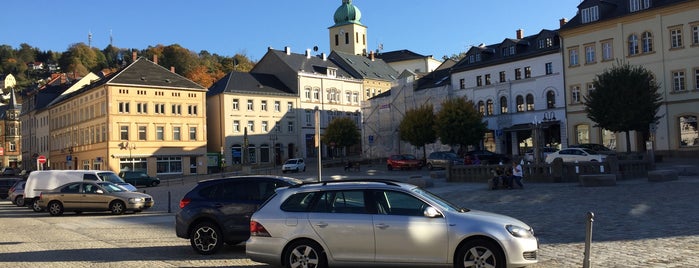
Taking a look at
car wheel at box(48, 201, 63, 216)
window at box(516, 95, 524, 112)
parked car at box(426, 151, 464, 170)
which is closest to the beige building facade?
window at box(516, 95, 524, 112)

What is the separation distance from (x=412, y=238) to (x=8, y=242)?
11.3 meters

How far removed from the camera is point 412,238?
8789mm

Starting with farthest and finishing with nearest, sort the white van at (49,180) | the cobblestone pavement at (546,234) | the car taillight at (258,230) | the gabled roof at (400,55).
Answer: the gabled roof at (400,55)
the white van at (49,180)
the cobblestone pavement at (546,234)
the car taillight at (258,230)

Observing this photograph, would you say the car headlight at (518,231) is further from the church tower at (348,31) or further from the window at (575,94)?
the church tower at (348,31)

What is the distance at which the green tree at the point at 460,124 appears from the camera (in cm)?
5556

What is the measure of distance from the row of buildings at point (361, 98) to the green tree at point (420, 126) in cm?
524

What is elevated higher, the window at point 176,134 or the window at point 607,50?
the window at point 607,50

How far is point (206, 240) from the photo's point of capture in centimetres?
1227

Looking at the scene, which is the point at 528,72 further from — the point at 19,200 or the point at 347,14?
the point at 347,14

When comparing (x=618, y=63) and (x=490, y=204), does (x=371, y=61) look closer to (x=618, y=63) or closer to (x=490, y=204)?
(x=618, y=63)

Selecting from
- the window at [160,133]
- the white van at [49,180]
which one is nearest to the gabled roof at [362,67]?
the window at [160,133]

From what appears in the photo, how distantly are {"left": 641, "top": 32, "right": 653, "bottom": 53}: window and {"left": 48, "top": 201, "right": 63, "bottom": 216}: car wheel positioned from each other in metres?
43.6

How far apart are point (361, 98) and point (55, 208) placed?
6441 cm

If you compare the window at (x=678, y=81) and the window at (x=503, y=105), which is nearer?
the window at (x=678, y=81)
